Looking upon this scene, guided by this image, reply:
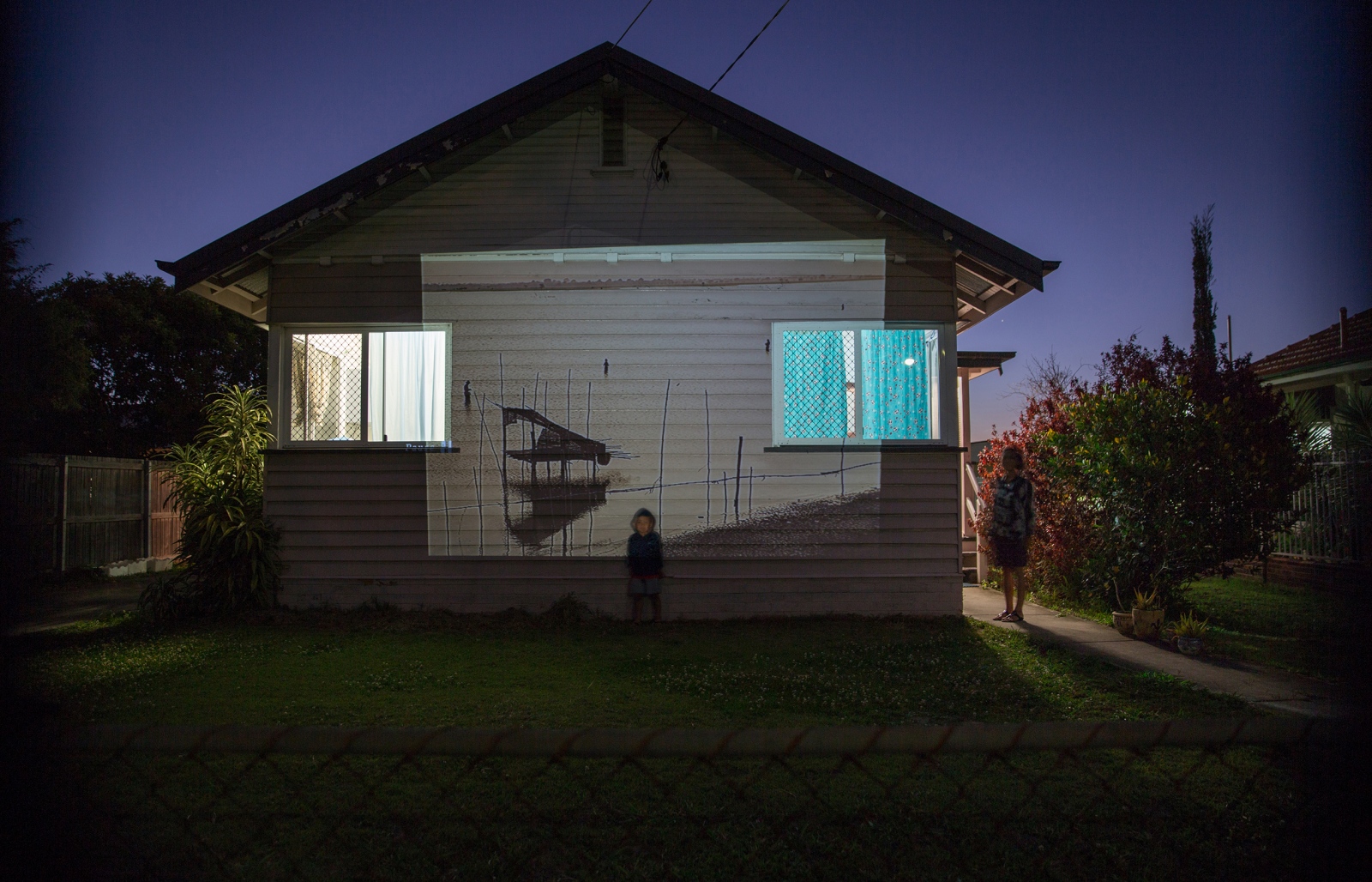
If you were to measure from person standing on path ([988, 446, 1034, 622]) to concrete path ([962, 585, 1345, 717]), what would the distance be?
0.30 meters

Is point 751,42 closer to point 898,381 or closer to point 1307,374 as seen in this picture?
point 898,381

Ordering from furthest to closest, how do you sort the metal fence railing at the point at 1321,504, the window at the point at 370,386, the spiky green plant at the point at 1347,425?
the metal fence railing at the point at 1321,504 → the spiky green plant at the point at 1347,425 → the window at the point at 370,386

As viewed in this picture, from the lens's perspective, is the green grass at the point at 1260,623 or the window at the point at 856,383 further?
the window at the point at 856,383

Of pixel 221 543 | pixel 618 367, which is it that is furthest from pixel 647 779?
pixel 221 543

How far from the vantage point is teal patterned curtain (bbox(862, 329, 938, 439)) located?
7.78m

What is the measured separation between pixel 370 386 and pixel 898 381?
5217 mm

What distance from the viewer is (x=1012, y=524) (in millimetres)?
7449

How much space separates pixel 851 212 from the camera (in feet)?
25.8

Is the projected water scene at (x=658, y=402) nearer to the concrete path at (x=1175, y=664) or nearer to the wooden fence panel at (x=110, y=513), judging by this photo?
the concrete path at (x=1175, y=664)

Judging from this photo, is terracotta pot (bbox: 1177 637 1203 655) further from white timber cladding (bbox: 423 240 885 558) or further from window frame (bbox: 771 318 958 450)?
white timber cladding (bbox: 423 240 885 558)

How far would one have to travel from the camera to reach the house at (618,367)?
25.0 ft

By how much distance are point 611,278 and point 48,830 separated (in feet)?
22.8

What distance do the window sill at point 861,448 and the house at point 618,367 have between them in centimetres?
2

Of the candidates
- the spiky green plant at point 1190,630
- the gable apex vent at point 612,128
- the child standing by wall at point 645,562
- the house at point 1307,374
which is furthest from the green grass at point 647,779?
the house at point 1307,374
